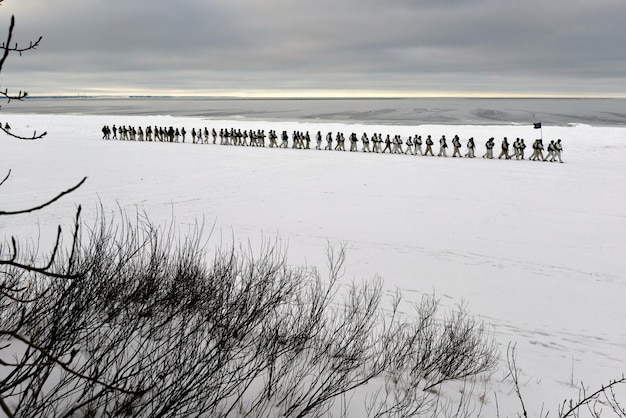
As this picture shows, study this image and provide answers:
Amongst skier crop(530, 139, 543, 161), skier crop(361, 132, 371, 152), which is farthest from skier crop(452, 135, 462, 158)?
skier crop(361, 132, 371, 152)

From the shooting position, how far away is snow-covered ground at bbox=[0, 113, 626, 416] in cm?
819

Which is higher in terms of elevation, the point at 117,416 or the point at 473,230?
the point at 117,416

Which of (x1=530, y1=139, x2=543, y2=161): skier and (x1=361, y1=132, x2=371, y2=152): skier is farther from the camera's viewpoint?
(x1=361, y1=132, x2=371, y2=152): skier

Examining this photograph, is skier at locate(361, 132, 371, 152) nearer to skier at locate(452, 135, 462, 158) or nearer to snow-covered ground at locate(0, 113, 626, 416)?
snow-covered ground at locate(0, 113, 626, 416)

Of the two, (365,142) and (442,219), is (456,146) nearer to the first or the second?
(365,142)

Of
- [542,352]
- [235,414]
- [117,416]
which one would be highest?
[117,416]

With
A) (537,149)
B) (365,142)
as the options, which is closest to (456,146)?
(537,149)

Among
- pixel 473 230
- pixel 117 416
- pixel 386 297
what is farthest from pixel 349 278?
pixel 117 416

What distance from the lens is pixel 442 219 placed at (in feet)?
51.0

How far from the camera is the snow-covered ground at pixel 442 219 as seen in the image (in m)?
8.19

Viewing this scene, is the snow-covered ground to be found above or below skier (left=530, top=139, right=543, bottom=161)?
below

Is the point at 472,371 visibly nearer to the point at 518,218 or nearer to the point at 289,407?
the point at 289,407

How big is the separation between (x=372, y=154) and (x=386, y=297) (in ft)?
82.3

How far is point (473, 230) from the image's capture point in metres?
14.3
